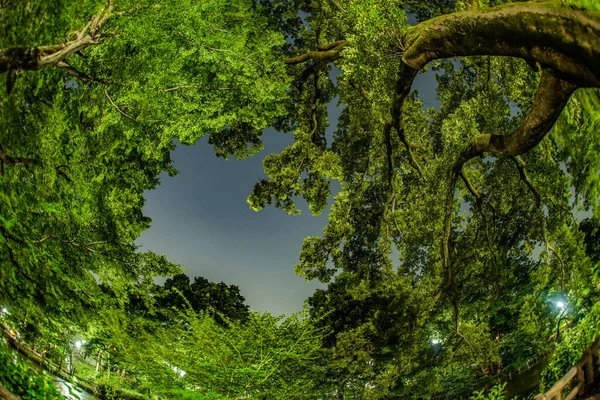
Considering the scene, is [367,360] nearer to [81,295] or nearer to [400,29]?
[81,295]

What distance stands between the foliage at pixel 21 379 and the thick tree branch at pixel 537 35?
17.4 ft

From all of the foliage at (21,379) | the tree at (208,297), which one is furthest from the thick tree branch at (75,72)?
the tree at (208,297)

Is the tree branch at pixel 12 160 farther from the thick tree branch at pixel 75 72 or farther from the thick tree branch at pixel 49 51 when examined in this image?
the thick tree branch at pixel 75 72

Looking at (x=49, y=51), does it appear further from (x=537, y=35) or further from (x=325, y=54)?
(x=325, y=54)

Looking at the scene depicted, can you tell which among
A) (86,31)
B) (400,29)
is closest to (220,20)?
(86,31)

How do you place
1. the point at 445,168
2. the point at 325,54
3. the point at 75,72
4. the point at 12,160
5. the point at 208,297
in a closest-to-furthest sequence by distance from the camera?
the point at 12,160 < the point at 75,72 < the point at 445,168 < the point at 325,54 < the point at 208,297

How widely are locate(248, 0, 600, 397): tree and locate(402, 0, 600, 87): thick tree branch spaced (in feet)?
0.04

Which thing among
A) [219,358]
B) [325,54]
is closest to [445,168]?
[325,54]

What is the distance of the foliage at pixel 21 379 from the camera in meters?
2.97

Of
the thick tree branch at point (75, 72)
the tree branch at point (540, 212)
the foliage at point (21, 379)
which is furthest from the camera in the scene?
the tree branch at point (540, 212)

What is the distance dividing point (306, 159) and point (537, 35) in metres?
11.2

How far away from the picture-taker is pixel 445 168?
771cm

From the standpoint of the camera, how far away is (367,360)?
1387cm

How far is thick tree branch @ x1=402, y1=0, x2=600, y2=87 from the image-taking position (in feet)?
→ 7.79
